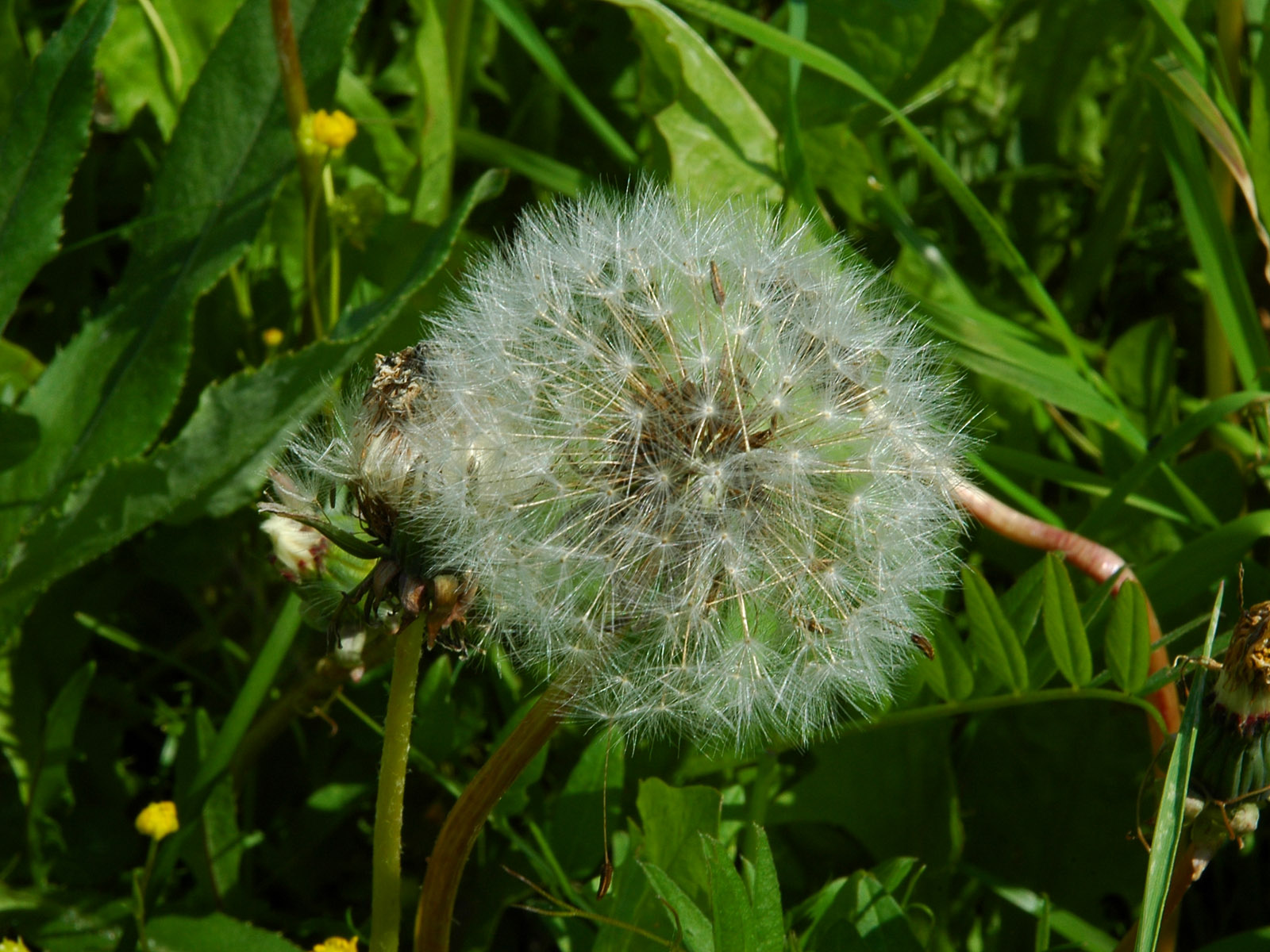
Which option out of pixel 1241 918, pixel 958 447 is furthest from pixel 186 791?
pixel 1241 918

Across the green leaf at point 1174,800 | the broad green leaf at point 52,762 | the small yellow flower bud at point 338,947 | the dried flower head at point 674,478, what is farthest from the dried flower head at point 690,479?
the broad green leaf at point 52,762

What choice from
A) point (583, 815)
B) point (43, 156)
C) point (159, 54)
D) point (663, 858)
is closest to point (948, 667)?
point (663, 858)

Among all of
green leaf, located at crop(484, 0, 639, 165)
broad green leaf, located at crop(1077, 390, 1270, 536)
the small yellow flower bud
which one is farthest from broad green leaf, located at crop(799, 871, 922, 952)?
green leaf, located at crop(484, 0, 639, 165)

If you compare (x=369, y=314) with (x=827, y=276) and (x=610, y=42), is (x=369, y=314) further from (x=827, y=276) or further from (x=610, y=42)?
(x=610, y=42)

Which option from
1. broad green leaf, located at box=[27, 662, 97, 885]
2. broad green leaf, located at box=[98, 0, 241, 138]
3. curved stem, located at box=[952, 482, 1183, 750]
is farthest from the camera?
broad green leaf, located at box=[98, 0, 241, 138]

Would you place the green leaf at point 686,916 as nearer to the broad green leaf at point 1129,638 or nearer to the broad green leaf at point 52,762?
the broad green leaf at point 1129,638

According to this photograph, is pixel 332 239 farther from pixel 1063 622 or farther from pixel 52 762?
pixel 1063 622

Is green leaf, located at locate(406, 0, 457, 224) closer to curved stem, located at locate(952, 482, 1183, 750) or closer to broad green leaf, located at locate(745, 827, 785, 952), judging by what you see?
curved stem, located at locate(952, 482, 1183, 750)
